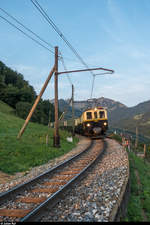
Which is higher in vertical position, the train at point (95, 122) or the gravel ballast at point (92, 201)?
the train at point (95, 122)

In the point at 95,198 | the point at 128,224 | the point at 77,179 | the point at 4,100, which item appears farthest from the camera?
the point at 4,100

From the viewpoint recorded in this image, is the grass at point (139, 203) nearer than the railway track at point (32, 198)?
No

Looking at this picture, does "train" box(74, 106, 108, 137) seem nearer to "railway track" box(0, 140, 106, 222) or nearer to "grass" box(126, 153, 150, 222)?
"railway track" box(0, 140, 106, 222)

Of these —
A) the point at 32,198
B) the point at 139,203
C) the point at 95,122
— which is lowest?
the point at 139,203

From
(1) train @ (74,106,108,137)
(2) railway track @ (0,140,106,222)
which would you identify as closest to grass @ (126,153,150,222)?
→ (2) railway track @ (0,140,106,222)

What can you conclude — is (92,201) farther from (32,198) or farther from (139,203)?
(32,198)

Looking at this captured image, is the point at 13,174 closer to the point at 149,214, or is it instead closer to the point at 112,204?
the point at 112,204

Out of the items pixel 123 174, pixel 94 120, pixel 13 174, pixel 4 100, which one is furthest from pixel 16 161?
pixel 4 100

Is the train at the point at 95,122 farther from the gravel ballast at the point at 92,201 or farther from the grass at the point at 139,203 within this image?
the grass at the point at 139,203

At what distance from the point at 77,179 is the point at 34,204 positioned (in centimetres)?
209

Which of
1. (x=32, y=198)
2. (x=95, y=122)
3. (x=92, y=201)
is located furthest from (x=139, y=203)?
(x=95, y=122)

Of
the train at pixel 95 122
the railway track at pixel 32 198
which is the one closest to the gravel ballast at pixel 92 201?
the railway track at pixel 32 198

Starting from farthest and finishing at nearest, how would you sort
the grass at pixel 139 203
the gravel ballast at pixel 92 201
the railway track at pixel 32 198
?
the grass at pixel 139 203
the railway track at pixel 32 198
the gravel ballast at pixel 92 201

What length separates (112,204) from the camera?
452 cm
